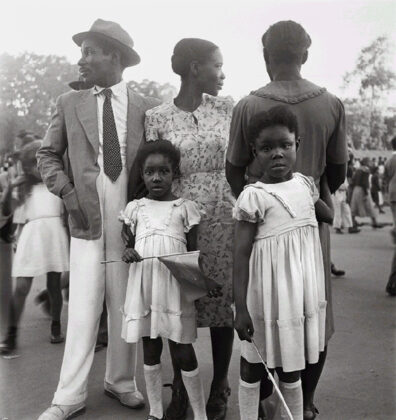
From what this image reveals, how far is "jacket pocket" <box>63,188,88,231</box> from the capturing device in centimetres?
324

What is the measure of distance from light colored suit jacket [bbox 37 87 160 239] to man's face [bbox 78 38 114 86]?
11cm

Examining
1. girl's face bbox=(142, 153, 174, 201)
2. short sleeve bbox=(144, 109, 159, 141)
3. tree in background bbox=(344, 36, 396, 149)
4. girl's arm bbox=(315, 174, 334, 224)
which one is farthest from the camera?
tree in background bbox=(344, 36, 396, 149)

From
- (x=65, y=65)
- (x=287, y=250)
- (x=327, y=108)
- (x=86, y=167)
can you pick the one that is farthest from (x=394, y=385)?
(x=65, y=65)

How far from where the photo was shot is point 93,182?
325 centimetres

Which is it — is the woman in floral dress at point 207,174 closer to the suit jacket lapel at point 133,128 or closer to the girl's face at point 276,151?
the suit jacket lapel at point 133,128

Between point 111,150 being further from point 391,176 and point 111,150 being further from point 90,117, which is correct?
point 391,176

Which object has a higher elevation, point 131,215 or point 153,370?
point 131,215

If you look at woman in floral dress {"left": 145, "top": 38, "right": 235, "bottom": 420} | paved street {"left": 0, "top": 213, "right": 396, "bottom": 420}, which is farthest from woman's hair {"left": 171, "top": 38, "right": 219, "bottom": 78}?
paved street {"left": 0, "top": 213, "right": 396, "bottom": 420}

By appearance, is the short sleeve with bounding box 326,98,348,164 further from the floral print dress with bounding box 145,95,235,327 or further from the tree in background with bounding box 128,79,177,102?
the tree in background with bounding box 128,79,177,102

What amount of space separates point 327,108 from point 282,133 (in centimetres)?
34

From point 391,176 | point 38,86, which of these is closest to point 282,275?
point 391,176

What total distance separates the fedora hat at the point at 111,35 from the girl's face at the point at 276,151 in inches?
51.2

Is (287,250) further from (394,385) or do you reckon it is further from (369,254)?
(369,254)

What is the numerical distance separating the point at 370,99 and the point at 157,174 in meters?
20.3
